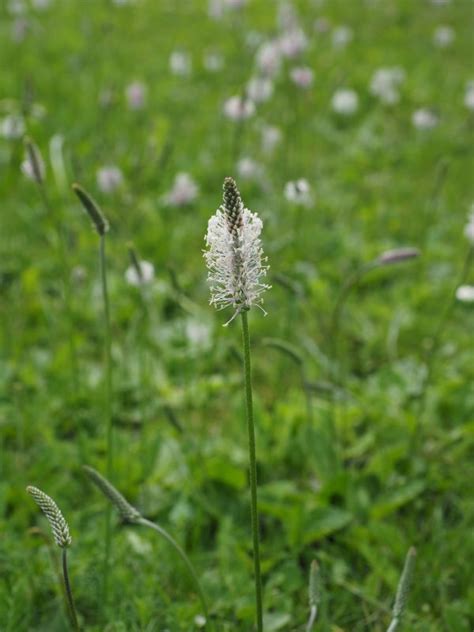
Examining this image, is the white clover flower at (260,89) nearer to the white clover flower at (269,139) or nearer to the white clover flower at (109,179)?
the white clover flower at (269,139)

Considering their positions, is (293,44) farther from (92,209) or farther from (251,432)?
(251,432)

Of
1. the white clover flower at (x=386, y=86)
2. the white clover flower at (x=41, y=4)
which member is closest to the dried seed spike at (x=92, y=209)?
the white clover flower at (x=386, y=86)

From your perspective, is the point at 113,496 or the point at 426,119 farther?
the point at 426,119

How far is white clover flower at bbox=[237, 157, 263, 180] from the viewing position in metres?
4.56

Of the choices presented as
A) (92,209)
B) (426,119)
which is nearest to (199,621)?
(92,209)

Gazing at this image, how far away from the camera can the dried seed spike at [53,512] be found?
4.46 feet

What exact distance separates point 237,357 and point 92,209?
796 mm

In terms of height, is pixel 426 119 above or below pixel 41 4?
below

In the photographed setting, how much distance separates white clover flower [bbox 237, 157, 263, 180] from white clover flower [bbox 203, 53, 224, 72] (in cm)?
199

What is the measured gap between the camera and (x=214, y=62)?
6.37 metres

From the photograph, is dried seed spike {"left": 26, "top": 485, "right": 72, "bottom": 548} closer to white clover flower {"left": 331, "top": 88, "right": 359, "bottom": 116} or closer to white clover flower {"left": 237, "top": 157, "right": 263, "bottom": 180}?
white clover flower {"left": 237, "top": 157, "right": 263, "bottom": 180}

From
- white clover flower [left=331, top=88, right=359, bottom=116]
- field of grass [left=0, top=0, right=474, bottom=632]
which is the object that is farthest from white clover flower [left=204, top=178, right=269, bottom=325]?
white clover flower [left=331, top=88, right=359, bottom=116]

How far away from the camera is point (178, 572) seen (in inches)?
88.7

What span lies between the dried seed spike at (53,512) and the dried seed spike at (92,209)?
69 centimetres
